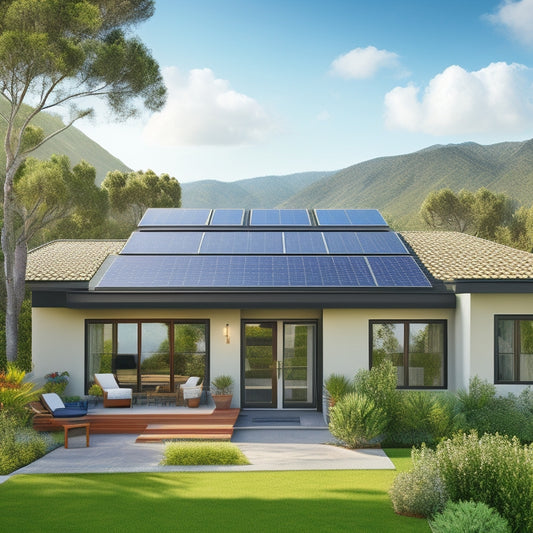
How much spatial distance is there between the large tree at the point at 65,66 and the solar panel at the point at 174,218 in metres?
4.05

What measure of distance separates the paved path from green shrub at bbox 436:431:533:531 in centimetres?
363

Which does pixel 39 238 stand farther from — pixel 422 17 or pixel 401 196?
pixel 401 196

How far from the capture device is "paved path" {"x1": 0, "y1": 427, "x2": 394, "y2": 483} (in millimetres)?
13680

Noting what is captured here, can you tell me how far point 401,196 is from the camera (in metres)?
93.2

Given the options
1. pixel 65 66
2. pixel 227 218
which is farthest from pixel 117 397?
pixel 65 66

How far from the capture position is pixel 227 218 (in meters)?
24.7

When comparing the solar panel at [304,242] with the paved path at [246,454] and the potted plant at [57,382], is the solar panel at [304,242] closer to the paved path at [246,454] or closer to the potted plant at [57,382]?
the paved path at [246,454]

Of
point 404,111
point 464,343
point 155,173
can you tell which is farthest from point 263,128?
point 464,343

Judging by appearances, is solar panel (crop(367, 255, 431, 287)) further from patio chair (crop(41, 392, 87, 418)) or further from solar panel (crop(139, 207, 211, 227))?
patio chair (crop(41, 392, 87, 418))

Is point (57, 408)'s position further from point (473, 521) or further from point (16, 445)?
point (473, 521)

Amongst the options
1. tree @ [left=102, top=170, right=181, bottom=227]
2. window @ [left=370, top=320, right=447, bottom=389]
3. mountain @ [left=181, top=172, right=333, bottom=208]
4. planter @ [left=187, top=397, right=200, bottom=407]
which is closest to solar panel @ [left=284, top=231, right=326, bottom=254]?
window @ [left=370, top=320, right=447, bottom=389]

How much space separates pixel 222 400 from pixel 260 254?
4.74 m

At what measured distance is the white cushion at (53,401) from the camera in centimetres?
→ 1688

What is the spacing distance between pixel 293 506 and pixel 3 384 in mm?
9180
